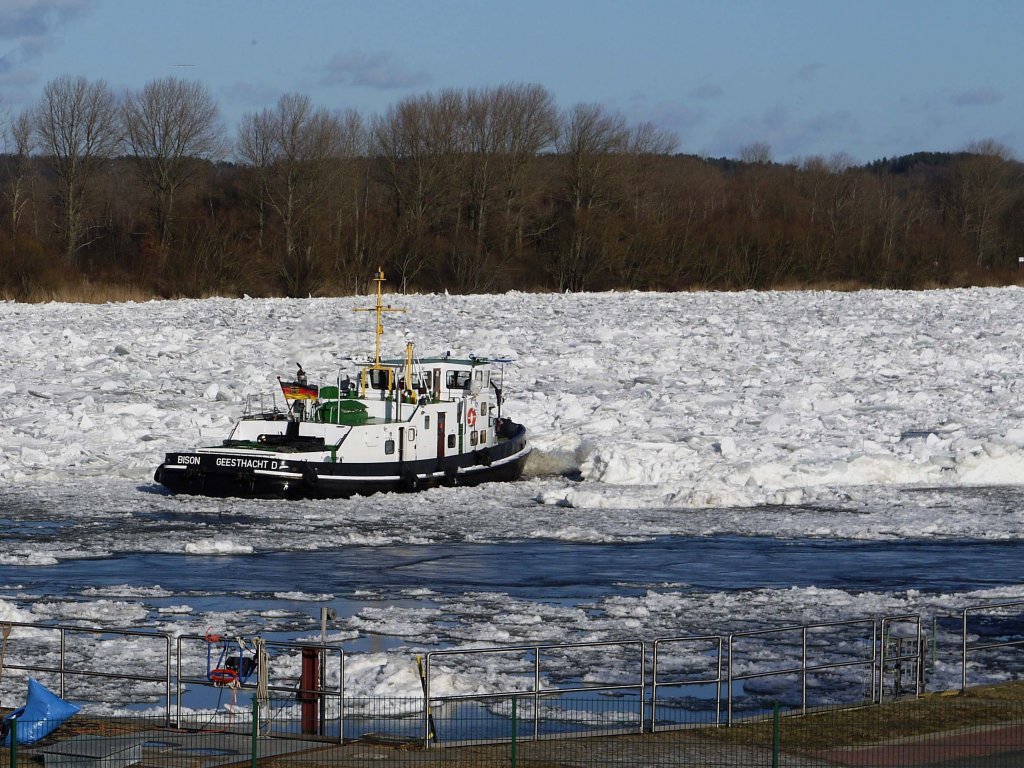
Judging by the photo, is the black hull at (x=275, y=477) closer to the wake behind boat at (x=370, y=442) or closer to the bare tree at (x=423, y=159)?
the wake behind boat at (x=370, y=442)

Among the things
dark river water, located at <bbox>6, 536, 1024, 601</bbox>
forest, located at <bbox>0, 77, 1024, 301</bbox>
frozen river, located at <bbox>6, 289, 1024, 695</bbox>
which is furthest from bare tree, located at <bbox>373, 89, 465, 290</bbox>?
dark river water, located at <bbox>6, 536, 1024, 601</bbox>

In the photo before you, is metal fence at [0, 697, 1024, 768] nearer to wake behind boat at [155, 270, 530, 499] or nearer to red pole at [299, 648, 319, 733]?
red pole at [299, 648, 319, 733]

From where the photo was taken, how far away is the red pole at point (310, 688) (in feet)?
35.7

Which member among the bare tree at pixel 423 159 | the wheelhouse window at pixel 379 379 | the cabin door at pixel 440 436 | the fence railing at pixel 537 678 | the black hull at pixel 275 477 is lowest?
the fence railing at pixel 537 678

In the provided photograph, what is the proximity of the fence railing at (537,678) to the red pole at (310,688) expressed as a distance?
11mm

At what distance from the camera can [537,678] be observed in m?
10.8

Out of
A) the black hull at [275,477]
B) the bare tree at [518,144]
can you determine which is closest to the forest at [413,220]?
the bare tree at [518,144]

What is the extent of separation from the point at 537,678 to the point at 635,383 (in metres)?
24.5

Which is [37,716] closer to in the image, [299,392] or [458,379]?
[299,392]

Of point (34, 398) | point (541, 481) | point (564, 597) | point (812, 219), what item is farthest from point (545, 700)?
point (812, 219)

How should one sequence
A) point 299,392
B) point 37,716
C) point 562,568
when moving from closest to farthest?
point 37,716 < point 562,568 < point 299,392

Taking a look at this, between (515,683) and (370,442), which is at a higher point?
(370,442)

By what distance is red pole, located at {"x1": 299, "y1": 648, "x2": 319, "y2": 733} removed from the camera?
10875mm

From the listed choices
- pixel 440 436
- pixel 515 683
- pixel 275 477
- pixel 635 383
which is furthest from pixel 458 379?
pixel 515 683
